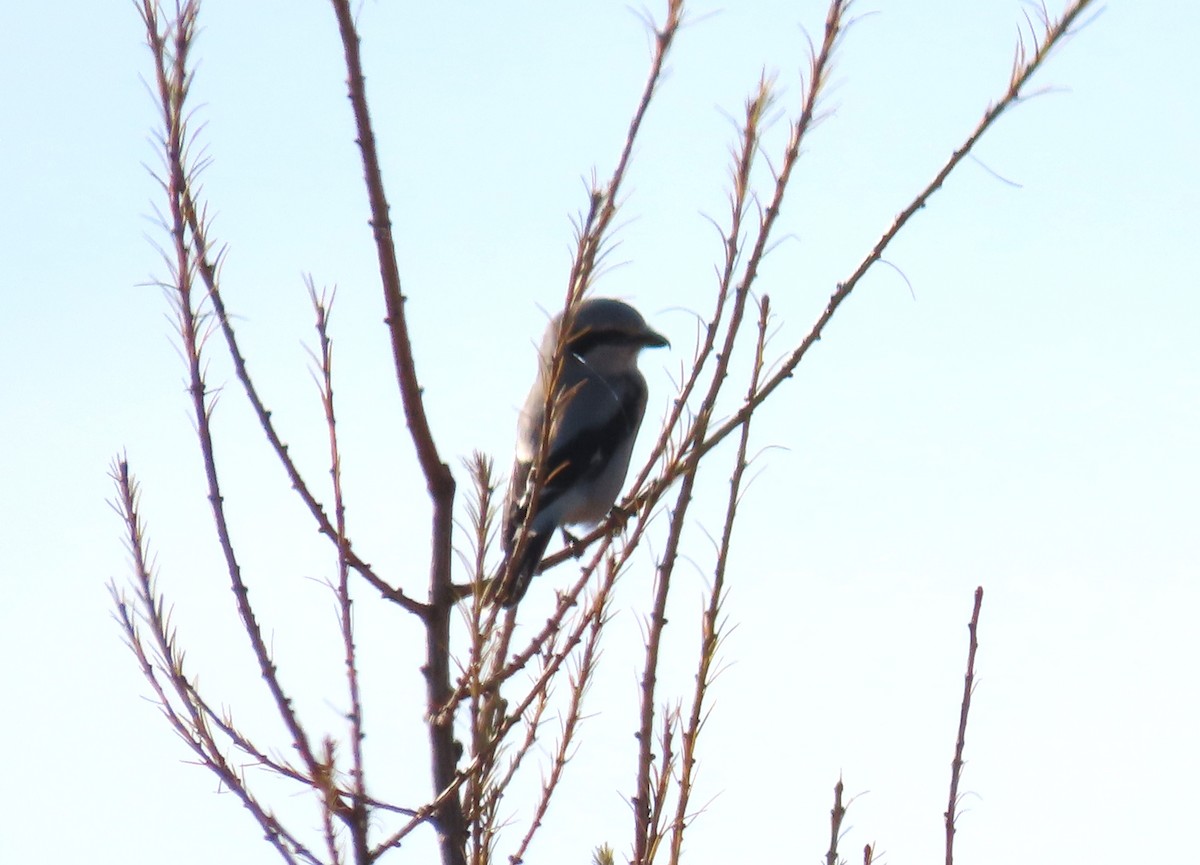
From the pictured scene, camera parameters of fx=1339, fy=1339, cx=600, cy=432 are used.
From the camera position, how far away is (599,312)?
5.30m

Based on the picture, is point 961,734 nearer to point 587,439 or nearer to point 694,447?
point 694,447

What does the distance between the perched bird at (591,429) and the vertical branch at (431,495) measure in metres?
1.99

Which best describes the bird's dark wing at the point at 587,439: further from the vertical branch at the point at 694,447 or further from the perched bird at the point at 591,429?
the vertical branch at the point at 694,447

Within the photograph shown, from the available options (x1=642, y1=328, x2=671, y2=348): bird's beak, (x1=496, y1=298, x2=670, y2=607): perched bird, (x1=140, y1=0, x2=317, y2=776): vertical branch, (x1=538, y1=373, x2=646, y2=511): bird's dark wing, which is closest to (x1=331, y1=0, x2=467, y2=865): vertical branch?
(x1=140, y1=0, x2=317, y2=776): vertical branch

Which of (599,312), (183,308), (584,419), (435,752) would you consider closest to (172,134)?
(183,308)

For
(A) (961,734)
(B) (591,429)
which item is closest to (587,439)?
(B) (591,429)

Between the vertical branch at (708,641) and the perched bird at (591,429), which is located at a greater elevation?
the perched bird at (591,429)

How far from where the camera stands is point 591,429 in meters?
4.81

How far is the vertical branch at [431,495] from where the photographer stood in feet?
5.44

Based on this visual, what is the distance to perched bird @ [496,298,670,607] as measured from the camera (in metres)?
4.39

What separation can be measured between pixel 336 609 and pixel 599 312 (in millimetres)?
3570

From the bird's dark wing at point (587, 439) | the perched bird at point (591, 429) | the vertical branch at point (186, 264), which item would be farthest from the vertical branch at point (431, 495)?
the bird's dark wing at point (587, 439)

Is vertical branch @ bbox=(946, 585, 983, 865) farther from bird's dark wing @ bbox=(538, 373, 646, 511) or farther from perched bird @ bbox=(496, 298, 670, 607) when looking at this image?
bird's dark wing @ bbox=(538, 373, 646, 511)

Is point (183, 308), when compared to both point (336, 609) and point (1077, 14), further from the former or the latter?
point (1077, 14)
